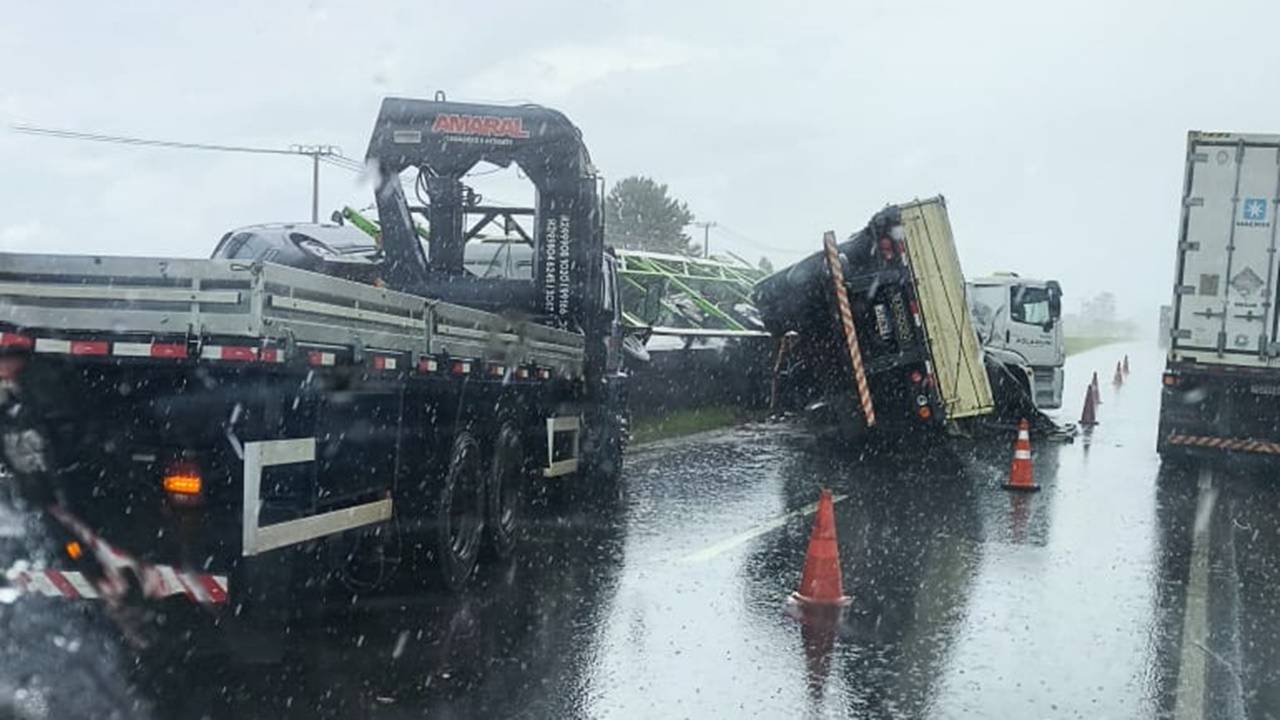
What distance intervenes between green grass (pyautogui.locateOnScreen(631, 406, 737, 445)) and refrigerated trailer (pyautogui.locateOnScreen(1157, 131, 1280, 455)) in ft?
23.3

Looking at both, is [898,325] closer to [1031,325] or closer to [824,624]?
[1031,325]

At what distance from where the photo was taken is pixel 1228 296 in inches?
612

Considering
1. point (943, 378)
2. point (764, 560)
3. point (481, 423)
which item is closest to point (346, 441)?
point (481, 423)

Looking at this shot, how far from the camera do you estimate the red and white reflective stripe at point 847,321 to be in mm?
17094

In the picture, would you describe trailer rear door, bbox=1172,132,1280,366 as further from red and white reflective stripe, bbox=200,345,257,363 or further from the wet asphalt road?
red and white reflective stripe, bbox=200,345,257,363

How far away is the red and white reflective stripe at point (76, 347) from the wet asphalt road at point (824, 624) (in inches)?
61.0

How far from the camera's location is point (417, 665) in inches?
254

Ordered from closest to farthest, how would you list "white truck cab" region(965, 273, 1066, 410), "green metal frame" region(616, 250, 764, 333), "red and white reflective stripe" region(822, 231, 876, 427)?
1. "red and white reflective stripe" region(822, 231, 876, 427)
2. "white truck cab" region(965, 273, 1066, 410)
3. "green metal frame" region(616, 250, 764, 333)

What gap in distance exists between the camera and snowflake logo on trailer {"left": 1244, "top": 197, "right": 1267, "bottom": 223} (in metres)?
15.3

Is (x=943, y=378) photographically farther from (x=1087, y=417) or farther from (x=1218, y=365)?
(x=1087, y=417)

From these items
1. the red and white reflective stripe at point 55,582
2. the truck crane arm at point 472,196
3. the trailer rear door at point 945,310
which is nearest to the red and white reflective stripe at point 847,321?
the trailer rear door at point 945,310

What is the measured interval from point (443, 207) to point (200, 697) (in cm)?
611

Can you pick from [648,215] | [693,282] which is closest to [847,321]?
[693,282]

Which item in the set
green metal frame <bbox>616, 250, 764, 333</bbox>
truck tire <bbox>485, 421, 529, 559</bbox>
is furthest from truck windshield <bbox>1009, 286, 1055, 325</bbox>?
truck tire <bbox>485, 421, 529, 559</bbox>
